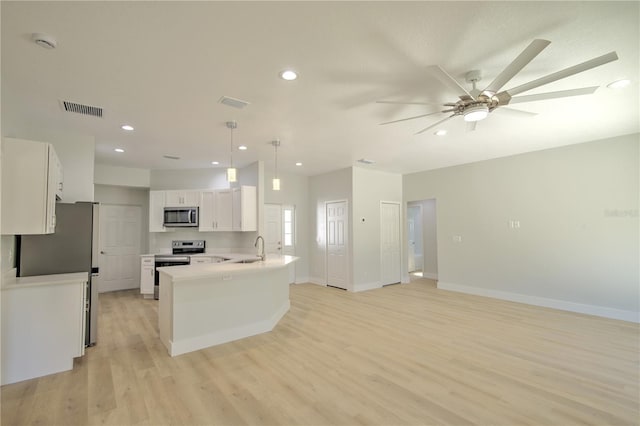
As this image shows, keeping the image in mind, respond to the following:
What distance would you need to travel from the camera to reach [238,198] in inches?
239

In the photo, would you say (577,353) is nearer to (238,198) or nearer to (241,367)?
(241,367)

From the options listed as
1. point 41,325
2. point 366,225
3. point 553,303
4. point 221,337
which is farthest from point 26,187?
point 553,303

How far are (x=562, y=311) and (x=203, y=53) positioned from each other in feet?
21.0

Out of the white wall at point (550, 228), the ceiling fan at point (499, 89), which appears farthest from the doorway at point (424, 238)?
the ceiling fan at point (499, 89)

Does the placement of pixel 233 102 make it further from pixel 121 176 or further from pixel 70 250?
pixel 121 176

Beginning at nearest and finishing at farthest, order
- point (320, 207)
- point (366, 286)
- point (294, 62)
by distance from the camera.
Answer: point (294, 62), point (366, 286), point (320, 207)

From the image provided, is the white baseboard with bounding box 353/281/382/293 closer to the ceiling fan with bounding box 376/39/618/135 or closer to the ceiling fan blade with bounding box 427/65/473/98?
the ceiling fan with bounding box 376/39/618/135

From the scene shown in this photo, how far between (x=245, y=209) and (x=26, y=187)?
3416 millimetres

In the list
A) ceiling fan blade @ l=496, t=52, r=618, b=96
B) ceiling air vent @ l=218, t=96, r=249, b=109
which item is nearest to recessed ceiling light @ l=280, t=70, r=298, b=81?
ceiling air vent @ l=218, t=96, r=249, b=109

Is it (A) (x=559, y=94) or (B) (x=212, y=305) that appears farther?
(B) (x=212, y=305)

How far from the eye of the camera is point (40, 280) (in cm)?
296

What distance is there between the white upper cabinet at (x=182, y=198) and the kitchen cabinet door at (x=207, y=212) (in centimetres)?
14

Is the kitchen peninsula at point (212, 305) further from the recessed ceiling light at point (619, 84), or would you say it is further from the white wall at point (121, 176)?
the recessed ceiling light at point (619, 84)

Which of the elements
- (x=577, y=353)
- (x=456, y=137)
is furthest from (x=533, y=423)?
(x=456, y=137)
